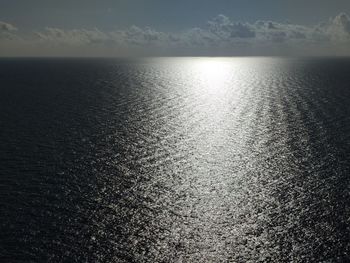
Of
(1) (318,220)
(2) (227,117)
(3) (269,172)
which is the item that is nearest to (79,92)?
(2) (227,117)

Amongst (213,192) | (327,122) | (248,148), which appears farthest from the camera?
(327,122)

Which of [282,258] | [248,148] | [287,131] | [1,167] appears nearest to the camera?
[282,258]

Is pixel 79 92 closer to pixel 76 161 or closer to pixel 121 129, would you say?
pixel 121 129

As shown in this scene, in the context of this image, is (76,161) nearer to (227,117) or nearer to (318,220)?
(318,220)

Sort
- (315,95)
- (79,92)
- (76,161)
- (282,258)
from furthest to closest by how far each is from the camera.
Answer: (79,92) → (315,95) → (76,161) → (282,258)

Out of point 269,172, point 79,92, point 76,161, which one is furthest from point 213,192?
point 79,92

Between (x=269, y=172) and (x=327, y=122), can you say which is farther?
(x=327, y=122)

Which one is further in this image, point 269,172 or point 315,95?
point 315,95
